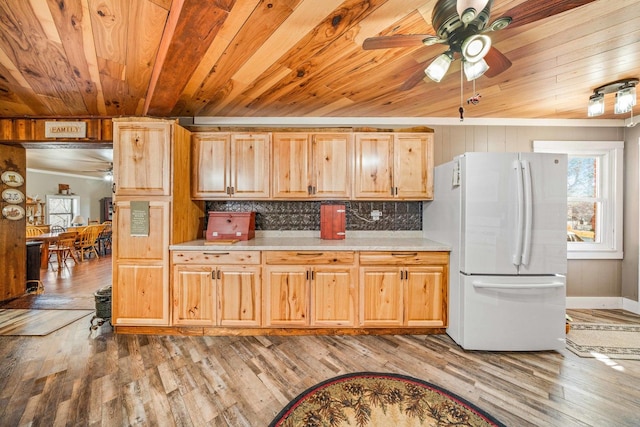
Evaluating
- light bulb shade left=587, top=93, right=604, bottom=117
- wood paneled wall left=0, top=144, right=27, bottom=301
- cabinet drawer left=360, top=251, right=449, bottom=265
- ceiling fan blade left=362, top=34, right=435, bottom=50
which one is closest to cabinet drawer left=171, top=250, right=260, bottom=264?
cabinet drawer left=360, top=251, right=449, bottom=265

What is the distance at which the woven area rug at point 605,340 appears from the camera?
2.19m

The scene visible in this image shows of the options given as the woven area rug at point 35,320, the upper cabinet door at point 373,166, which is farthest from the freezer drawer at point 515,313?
the woven area rug at point 35,320

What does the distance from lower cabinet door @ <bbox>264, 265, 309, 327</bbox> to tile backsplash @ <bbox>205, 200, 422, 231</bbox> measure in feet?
2.37

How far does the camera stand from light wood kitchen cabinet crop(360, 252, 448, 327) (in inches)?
95.2

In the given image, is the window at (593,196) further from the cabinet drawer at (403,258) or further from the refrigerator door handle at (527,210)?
the cabinet drawer at (403,258)

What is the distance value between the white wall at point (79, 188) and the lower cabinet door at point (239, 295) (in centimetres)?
908

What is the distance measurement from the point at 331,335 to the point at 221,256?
133 cm

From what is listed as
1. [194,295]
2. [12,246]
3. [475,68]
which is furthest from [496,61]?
[12,246]

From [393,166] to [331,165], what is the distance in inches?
27.0

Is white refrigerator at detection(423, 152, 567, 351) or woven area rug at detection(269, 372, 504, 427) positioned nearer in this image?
woven area rug at detection(269, 372, 504, 427)

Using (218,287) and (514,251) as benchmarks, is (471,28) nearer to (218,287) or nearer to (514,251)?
(514,251)

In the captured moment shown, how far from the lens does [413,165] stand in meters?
2.75

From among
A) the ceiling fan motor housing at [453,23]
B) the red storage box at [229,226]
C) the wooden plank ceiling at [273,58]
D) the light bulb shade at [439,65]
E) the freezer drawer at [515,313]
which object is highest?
the wooden plank ceiling at [273,58]

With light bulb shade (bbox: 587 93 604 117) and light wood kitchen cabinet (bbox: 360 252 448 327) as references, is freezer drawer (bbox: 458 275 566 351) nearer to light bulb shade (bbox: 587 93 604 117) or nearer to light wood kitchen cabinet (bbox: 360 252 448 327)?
light wood kitchen cabinet (bbox: 360 252 448 327)
